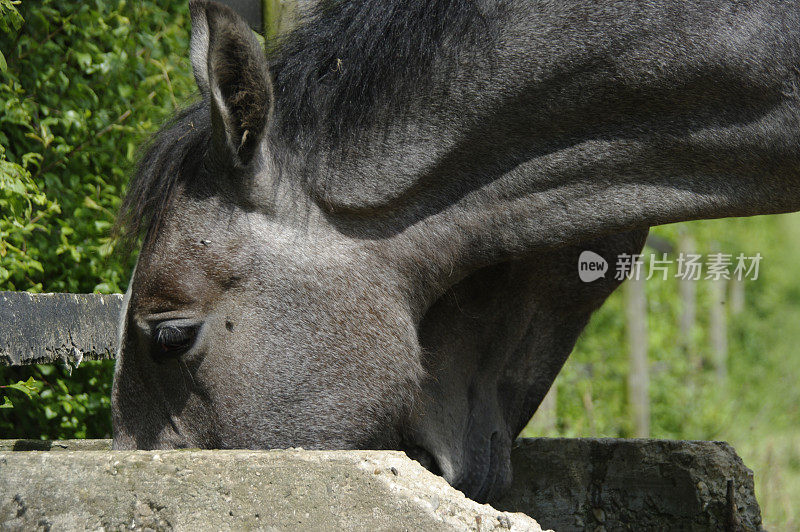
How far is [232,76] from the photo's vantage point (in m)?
2.53

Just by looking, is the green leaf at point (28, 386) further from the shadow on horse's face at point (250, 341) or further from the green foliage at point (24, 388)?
the shadow on horse's face at point (250, 341)

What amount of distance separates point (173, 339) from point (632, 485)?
1802 mm

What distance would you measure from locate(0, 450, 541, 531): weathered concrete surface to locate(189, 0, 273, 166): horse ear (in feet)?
3.50

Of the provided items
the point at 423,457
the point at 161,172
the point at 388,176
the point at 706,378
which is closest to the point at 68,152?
the point at 161,172

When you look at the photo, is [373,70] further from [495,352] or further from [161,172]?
[495,352]

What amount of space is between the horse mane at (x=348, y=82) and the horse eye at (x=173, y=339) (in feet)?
1.03

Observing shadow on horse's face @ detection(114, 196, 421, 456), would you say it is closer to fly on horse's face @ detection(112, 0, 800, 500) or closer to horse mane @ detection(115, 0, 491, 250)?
fly on horse's face @ detection(112, 0, 800, 500)

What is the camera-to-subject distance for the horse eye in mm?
2594

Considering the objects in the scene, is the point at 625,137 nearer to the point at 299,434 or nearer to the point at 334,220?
the point at 334,220

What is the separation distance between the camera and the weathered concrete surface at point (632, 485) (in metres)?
3.11

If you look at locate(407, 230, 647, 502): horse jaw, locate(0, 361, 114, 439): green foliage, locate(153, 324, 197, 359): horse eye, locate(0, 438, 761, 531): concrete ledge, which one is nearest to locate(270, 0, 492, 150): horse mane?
locate(153, 324, 197, 359): horse eye

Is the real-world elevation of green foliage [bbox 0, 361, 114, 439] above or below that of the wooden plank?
below

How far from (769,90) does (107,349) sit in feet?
7.70

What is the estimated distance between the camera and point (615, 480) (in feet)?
10.7
